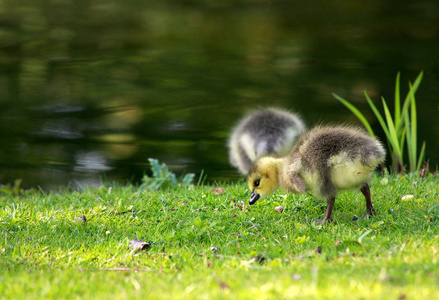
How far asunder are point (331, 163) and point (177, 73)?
633cm

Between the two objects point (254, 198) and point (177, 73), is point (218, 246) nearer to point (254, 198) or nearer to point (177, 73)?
point (254, 198)

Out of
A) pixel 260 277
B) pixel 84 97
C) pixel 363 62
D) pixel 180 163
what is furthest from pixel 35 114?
pixel 260 277

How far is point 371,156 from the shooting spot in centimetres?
469

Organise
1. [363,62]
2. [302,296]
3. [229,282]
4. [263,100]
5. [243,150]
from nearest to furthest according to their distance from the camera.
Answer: [302,296], [229,282], [243,150], [263,100], [363,62]

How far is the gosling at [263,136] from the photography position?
7230 millimetres

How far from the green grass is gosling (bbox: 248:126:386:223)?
1.07ft

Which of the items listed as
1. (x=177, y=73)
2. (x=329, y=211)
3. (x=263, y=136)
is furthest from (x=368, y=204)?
(x=177, y=73)

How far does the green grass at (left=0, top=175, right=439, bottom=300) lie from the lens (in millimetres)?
3365

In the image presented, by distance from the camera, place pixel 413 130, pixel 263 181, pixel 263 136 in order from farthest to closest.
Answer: pixel 263 136 → pixel 413 130 → pixel 263 181

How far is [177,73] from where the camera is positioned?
423 inches

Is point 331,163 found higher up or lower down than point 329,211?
higher up

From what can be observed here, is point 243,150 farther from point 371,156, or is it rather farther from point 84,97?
point 84,97

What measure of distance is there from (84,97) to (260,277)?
7532 mm

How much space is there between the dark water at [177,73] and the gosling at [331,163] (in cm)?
404
